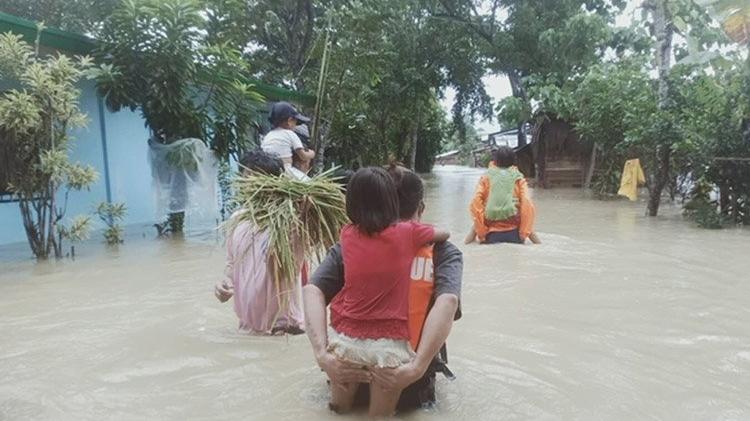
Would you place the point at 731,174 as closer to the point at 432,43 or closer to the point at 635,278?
the point at 635,278

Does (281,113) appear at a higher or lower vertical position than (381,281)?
higher

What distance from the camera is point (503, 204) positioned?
6.24m

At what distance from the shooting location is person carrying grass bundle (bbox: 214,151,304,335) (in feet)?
11.7

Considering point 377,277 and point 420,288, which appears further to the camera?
point 420,288

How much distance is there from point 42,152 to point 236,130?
3.33 metres

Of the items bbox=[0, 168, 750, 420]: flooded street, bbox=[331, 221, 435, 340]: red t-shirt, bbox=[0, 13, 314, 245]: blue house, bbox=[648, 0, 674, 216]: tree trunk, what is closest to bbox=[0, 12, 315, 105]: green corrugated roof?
bbox=[0, 13, 314, 245]: blue house

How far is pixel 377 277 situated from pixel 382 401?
503 millimetres

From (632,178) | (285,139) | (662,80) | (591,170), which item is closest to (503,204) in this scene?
(285,139)

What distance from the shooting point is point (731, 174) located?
370 inches

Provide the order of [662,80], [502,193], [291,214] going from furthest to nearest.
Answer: [662,80]
[502,193]
[291,214]

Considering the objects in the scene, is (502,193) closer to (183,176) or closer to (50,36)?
(183,176)

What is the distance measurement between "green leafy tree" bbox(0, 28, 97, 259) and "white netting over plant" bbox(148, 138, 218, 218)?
5.58ft

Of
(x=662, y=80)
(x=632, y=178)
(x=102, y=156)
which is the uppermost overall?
(x=662, y=80)

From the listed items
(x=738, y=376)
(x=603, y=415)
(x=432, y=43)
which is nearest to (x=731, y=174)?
(x=738, y=376)
